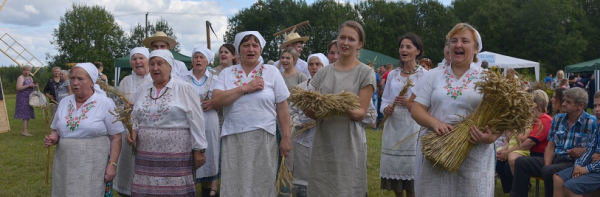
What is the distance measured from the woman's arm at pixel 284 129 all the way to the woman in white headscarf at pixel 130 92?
209cm

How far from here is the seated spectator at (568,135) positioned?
5.70 meters

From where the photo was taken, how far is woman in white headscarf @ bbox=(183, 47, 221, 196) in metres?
6.38

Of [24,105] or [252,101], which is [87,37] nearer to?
[24,105]

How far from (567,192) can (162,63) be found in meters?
4.00

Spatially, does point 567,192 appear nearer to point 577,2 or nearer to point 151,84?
point 151,84

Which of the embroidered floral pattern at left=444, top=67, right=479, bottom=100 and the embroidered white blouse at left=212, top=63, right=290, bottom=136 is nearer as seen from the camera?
the embroidered floral pattern at left=444, top=67, right=479, bottom=100

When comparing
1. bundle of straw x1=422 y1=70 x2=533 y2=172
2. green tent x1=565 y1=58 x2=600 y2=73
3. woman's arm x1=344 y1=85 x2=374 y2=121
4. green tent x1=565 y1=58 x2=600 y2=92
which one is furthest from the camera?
green tent x1=565 y1=58 x2=600 y2=73

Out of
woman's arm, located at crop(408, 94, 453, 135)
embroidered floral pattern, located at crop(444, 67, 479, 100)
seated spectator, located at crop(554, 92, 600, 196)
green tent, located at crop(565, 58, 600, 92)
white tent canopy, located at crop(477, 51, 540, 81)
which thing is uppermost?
white tent canopy, located at crop(477, 51, 540, 81)

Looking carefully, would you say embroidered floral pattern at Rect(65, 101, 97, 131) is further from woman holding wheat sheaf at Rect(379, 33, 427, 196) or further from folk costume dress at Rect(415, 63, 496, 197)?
woman holding wheat sheaf at Rect(379, 33, 427, 196)

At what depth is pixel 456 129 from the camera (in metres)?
3.71

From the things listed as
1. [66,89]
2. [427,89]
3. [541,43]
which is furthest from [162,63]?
[541,43]

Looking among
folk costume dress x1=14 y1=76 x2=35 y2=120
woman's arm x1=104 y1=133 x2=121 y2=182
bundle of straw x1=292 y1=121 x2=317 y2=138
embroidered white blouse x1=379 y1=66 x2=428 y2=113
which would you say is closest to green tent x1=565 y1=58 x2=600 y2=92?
embroidered white blouse x1=379 y1=66 x2=428 y2=113

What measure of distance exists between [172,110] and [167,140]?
10.1 inches

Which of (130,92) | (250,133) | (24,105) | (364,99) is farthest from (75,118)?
(24,105)
